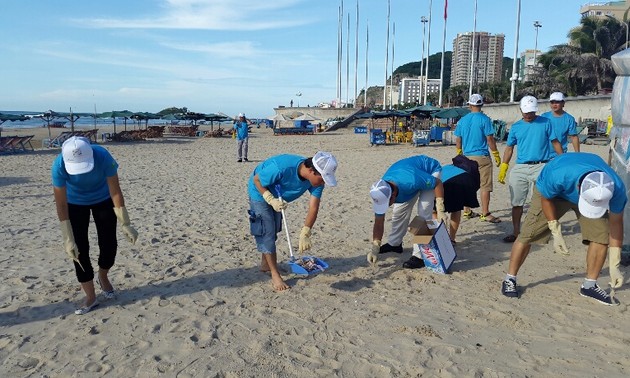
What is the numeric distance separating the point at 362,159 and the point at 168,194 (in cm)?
853

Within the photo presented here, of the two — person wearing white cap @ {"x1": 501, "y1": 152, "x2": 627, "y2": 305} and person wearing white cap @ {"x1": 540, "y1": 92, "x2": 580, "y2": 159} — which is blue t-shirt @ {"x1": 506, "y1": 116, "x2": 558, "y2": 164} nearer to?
person wearing white cap @ {"x1": 540, "y1": 92, "x2": 580, "y2": 159}

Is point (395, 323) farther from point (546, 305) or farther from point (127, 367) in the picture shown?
point (127, 367)

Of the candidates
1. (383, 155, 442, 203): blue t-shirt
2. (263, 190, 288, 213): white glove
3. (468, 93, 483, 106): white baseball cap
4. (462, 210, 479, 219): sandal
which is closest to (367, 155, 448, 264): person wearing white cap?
(383, 155, 442, 203): blue t-shirt

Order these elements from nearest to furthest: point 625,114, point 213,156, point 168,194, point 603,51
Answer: point 625,114
point 168,194
point 213,156
point 603,51

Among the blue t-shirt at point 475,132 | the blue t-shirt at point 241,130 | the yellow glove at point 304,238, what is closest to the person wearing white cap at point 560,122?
the blue t-shirt at point 475,132

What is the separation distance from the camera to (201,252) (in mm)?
5828

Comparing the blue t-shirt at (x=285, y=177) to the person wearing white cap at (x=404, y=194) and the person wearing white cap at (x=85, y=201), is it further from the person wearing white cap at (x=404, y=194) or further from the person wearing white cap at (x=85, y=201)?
the person wearing white cap at (x=85, y=201)

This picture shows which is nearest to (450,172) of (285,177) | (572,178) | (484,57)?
(572,178)

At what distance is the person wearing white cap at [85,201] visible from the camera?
12.2ft

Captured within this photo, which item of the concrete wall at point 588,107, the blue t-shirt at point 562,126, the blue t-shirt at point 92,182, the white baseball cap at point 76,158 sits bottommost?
the blue t-shirt at point 92,182

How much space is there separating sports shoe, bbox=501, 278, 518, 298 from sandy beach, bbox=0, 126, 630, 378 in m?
0.06

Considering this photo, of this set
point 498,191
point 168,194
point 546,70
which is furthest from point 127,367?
point 546,70

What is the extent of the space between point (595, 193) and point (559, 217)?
2.57 feet

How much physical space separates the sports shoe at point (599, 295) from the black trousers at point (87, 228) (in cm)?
425
